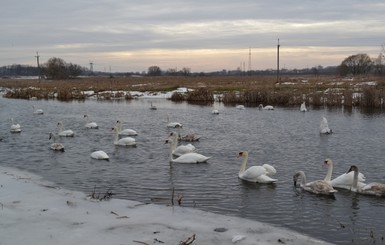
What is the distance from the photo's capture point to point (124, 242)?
677 cm

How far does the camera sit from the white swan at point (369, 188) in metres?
10.3

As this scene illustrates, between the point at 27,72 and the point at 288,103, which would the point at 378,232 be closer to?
the point at 288,103

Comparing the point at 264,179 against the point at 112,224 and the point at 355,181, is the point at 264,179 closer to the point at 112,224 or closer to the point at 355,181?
the point at 355,181

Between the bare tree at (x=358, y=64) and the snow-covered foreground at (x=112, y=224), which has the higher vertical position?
the bare tree at (x=358, y=64)

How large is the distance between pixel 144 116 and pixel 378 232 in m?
20.7

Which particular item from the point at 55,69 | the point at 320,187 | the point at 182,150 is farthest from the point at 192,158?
the point at 55,69

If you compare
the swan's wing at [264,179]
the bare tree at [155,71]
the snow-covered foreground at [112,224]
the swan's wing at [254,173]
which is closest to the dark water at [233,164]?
the swan's wing at [264,179]

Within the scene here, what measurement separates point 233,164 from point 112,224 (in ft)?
22.2

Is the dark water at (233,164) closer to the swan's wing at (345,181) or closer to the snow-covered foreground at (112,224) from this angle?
the swan's wing at (345,181)

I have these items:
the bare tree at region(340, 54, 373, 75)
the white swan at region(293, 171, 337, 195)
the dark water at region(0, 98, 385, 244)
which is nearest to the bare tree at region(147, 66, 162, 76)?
the bare tree at region(340, 54, 373, 75)

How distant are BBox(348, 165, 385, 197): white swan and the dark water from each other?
0.17 m

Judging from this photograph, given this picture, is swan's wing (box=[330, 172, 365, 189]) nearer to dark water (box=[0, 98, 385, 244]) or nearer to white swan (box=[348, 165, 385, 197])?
white swan (box=[348, 165, 385, 197])

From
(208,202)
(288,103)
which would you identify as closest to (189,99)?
(288,103)

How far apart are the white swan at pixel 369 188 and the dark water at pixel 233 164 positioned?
0.56 ft
